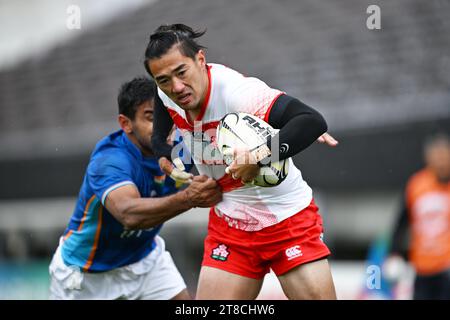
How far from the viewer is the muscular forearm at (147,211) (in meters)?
4.43

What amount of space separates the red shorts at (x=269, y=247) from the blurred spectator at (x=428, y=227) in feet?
13.1

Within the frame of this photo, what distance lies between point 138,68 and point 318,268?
9.65m

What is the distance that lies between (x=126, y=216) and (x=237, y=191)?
2.38 ft

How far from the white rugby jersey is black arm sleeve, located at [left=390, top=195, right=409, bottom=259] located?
155 inches

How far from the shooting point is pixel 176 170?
4.30m

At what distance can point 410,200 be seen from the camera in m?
8.27

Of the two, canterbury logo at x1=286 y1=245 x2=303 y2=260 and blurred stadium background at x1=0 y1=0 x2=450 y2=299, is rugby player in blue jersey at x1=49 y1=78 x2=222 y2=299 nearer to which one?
canterbury logo at x1=286 y1=245 x2=303 y2=260

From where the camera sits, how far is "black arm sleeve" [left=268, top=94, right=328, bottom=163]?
3.73 m

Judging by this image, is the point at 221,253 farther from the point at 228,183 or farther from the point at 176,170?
the point at 176,170

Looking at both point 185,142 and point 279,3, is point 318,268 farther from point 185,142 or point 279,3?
point 279,3

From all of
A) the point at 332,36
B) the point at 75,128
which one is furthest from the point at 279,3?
the point at 75,128

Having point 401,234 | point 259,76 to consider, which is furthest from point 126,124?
point 259,76

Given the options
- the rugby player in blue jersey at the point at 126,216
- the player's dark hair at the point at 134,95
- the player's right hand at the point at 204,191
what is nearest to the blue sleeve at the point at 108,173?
the rugby player in blue jersey at the point at 126,216

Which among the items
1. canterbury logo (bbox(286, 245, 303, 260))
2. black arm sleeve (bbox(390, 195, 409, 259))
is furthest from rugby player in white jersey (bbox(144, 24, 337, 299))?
black arm sleeve (bbox(390, 195, 409, 259))
